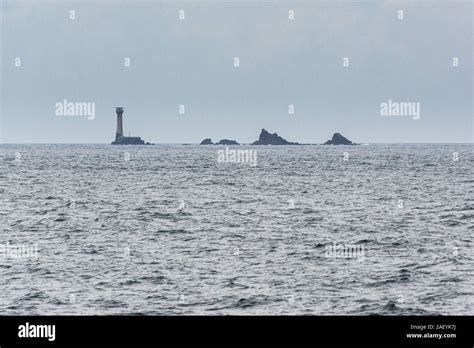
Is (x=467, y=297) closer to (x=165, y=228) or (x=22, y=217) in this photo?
(x=165, y=228)

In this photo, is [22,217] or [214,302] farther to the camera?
[22,217]

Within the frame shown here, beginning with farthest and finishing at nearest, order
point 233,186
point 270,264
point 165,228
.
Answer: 1. point 233,186
2. point 165,228
3. point 270,264

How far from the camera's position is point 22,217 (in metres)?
53.8

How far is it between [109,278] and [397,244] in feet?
51.1

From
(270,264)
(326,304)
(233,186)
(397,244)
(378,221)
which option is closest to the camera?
(326,304)

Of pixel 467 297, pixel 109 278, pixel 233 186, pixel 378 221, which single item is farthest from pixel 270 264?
pixel 233 186

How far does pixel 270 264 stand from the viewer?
107 feet

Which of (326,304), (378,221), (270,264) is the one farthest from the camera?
(378,221)
